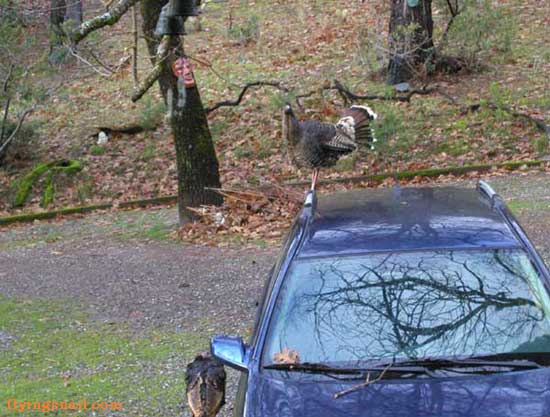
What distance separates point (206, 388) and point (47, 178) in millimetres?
12052

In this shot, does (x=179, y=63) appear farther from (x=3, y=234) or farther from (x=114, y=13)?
(x=3, y=234)

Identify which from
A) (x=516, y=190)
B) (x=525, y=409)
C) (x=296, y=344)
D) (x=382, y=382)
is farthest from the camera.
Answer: (x=516, y=190)

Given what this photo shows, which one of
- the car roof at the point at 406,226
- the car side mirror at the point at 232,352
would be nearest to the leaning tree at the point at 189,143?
the car roof at the point at 406,226

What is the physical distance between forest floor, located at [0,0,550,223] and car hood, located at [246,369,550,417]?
7739mm

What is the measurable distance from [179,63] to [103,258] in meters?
2.58

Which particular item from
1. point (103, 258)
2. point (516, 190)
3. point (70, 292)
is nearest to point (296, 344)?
point (70, 292)

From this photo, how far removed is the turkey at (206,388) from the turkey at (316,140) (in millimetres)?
4722

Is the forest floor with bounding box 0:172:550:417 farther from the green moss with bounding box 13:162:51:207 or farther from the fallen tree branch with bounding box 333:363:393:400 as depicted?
the green moss with bounding box 13:162:51:207

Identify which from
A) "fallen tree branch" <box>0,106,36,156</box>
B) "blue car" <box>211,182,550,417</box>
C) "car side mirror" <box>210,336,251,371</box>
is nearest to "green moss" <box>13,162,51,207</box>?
"fallen tree branch" <box>0,106,36,156</box>

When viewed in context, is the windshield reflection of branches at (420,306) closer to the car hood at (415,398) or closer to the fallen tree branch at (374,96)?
the car hood at (415,398)

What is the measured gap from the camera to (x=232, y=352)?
4398 mm

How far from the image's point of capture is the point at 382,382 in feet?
13.2

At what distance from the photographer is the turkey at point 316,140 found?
9.70m

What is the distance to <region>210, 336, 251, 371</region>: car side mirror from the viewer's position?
4324mm
